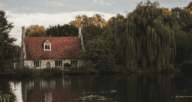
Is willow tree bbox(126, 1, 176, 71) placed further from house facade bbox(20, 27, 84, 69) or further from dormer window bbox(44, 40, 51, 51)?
dormer window bbox(44, 40, 51, 51)

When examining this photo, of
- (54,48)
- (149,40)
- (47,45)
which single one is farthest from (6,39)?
(149,40)

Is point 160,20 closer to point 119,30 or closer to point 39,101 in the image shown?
point 119,30

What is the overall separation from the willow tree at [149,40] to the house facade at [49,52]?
45.6ft

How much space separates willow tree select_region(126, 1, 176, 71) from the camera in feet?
129

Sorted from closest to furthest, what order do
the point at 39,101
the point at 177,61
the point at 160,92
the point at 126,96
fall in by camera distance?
the point at 39,101, the point at 126,96, the point at 160,92, the point at 177,61

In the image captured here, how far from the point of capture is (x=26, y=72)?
44.8 metres

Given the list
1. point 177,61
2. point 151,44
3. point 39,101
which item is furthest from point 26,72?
point 177,61

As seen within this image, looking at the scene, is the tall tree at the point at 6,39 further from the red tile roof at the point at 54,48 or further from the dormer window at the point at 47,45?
the dormer window at the point at 47,45

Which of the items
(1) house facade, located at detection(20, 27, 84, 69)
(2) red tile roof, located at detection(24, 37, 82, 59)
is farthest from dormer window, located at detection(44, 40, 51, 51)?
(2) red tile roof, located at detection(24, 37, 82, 59)

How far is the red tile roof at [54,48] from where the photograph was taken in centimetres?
5062

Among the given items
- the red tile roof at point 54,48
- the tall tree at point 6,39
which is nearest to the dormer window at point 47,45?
the red tile roof at point 54,48

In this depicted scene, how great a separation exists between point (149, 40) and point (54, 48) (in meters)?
21.1

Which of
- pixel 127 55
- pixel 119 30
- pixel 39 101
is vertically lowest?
pixel 39 101

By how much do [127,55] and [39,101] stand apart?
72.7 ft
